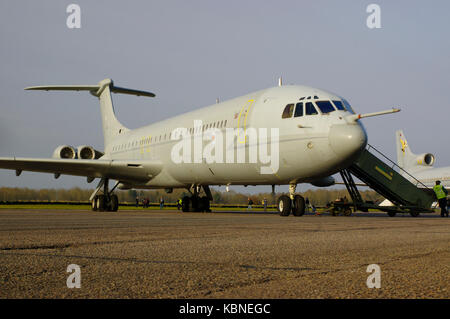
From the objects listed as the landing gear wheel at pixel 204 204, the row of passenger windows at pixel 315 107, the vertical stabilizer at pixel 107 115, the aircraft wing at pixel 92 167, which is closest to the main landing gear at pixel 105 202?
the aircraft wing at pixel 92 167

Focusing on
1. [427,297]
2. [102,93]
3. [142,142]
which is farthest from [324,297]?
[102,93]

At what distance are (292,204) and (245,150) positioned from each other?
236cm

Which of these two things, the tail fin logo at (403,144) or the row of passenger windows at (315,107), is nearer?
the row of passenger windows at (315,107)

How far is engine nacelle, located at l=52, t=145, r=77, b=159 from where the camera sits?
79.5ft

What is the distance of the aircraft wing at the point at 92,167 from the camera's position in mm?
19812

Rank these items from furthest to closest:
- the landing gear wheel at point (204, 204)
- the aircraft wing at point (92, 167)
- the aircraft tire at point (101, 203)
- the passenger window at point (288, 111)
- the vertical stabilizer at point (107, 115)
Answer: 1. the vertical stabilizer at point (107, 115)
2. the landing gear wheel at point (204, 204)
3. the aircraft tire at point (101, 203)
4. the aircraft wing at point (92, 167)
5. the passenger window at point (288, 111)

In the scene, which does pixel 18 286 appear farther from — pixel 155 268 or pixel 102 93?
pixel 102 93

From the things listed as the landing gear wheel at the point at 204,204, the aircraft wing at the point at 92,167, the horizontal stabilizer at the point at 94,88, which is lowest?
the landing gear wheel at the point at 204,204

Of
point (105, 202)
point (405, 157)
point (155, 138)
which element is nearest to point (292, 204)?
point (155, 138)

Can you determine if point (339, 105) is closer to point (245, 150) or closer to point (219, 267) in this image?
point (245, 150)

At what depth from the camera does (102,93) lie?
32.4 m

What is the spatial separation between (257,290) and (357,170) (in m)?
16.9

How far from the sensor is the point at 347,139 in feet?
44.0

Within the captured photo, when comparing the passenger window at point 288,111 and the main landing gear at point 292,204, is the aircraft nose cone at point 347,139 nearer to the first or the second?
the passenger window at point 288,111
